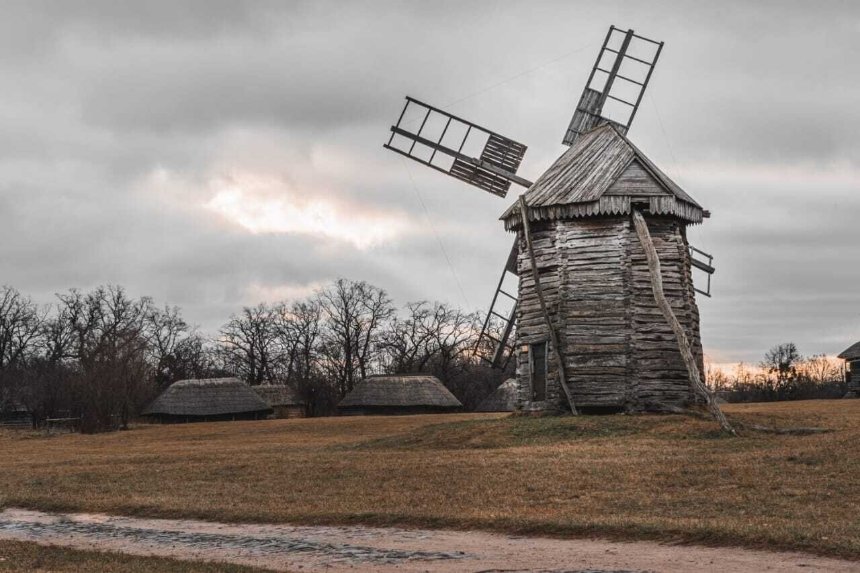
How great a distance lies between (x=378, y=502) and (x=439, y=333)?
265 feet

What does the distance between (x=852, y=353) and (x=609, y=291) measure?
5092 centimetres

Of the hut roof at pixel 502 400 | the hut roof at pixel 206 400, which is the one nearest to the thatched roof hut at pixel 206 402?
the hut roof at pixel 206 400

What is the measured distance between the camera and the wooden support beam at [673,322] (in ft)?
95.9

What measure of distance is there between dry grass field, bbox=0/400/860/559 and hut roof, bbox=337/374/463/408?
32.8 meters

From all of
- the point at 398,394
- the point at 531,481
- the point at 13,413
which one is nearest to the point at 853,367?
the point at 398,394

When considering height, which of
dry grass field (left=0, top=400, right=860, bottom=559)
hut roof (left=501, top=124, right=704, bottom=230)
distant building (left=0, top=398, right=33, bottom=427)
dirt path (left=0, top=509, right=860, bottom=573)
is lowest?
dirt path (left=0, top=509, right=860, bottom=573)

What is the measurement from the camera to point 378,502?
20.4 meters

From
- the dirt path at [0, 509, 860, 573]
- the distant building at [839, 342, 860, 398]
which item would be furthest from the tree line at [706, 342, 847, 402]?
the dirt path at [0, 509, 860, 573]

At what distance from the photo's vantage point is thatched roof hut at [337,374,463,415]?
68.5m

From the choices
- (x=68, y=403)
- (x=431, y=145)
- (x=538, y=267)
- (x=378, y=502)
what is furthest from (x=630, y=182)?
(x=68, y=403)

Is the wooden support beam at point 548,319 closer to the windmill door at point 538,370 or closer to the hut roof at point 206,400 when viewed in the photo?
the windmill door at point 538,370

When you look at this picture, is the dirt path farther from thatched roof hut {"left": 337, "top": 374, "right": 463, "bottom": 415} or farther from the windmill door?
thatched roof hut {"left": 337, "top": 374, "right": 463, "bottom": 415}

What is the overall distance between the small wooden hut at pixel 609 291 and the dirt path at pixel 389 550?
1619 cm

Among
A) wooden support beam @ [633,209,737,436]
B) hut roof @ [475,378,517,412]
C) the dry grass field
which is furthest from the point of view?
hut roof @ [475,378,517,412]
